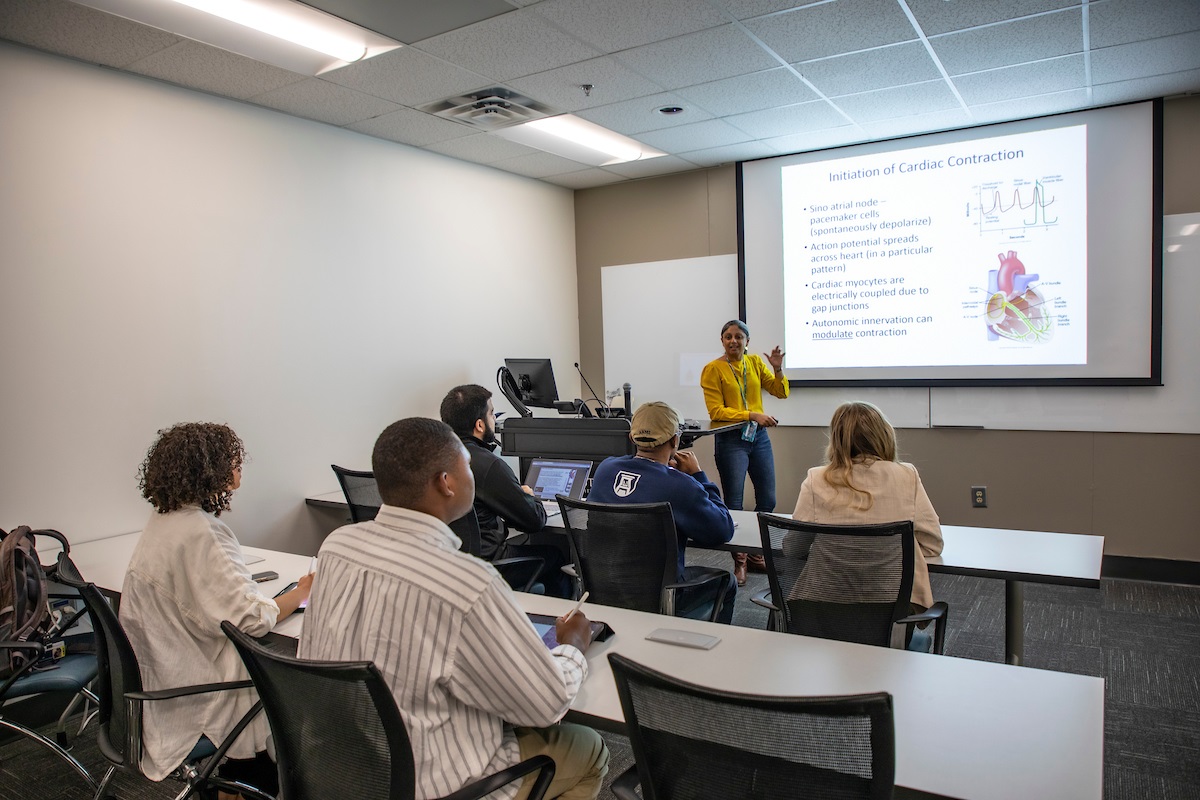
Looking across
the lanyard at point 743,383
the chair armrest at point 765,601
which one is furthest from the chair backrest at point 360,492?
the lanyard at point 743,383

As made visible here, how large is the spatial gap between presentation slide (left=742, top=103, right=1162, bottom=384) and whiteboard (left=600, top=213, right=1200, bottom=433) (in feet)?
0.38

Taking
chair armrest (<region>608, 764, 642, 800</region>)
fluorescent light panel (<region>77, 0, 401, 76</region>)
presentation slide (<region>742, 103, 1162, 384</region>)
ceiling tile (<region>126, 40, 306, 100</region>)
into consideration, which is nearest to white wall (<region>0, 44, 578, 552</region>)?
ceiling tile (<region>126, 40, 306, 100</region>)

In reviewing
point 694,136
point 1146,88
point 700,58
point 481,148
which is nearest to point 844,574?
point 700,58

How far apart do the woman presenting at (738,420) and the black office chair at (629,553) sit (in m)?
2.28

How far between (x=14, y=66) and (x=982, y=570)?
4.18 metres

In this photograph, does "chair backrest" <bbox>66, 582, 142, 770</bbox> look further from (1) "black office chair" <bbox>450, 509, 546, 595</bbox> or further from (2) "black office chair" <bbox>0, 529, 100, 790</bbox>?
(1) "black office chair" <bbox>450, 509, 546, 595</bbox>

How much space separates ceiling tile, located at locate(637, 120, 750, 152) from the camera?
4.98 m

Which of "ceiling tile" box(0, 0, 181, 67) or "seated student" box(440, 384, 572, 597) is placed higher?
"ceiling tile" box(0, 0, 181, 67)

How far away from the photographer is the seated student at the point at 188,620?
191 centimetres

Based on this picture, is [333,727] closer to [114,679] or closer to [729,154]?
[114,679]

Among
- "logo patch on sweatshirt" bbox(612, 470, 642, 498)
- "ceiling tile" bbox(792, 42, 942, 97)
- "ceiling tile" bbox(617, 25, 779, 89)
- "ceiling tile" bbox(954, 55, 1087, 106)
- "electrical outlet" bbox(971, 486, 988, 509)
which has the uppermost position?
"ceiling tile" bbox(617, 25, 779, 89)

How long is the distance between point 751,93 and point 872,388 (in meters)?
2.26

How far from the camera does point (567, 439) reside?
3.62m

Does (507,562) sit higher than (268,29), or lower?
lower
